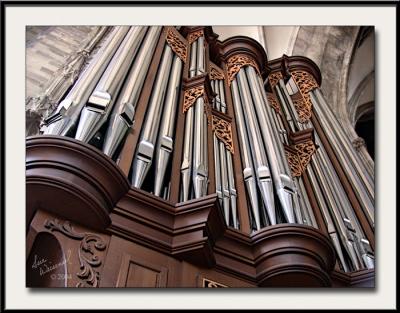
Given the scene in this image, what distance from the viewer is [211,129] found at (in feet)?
14.5

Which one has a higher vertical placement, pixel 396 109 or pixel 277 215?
pixel 396 109

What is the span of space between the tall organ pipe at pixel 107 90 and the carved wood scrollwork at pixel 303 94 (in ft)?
7.31

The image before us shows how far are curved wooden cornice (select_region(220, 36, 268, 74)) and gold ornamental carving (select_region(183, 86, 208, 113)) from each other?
173 cm

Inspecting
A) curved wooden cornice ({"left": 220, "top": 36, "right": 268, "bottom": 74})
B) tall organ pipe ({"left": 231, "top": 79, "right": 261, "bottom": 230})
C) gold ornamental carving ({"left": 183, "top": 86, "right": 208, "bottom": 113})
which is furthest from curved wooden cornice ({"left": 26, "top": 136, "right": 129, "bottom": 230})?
curved wooden cornice ({"left": 220, "top": 36, "right": 268, "bottom": 74})

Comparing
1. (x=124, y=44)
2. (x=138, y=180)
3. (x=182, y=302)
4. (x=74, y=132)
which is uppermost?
(x=124, y=44)

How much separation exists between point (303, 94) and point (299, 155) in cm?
207

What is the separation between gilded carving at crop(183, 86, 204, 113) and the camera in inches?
178

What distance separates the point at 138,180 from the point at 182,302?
899 mm

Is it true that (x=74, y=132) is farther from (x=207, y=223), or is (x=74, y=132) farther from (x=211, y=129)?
(x=211, y=129)

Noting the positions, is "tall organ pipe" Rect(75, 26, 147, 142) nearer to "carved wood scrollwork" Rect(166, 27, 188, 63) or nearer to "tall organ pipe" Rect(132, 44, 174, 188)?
"tall organ pipe" Rect(132, 44, 174, 188)

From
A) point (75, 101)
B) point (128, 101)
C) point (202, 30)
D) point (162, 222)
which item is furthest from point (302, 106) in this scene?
point (162, 222)

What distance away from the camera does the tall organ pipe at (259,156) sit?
3.38 metres

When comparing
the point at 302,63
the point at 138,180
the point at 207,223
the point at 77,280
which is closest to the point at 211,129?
the point at 138,180

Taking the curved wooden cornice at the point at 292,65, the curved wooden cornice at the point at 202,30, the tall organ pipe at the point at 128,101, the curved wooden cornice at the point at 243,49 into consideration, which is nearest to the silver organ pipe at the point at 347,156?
→ the curved wooden cornice at the point at 292,65
